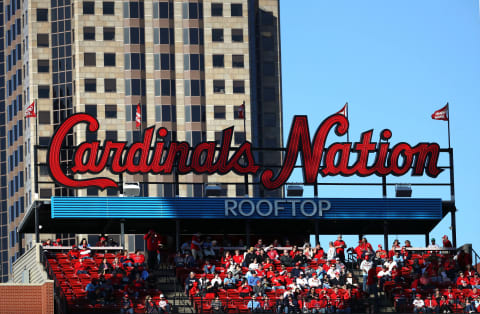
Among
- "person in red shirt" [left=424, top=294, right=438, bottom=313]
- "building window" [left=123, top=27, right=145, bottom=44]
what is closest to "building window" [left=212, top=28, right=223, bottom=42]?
"building window" [left=123, top=27, right=145, bottom=44]

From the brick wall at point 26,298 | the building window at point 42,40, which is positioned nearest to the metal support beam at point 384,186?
the brick wall at point 26,298

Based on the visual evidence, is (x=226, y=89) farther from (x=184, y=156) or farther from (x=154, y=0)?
(x=184, y=156)

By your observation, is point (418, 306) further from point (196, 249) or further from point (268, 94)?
point (268, 94)

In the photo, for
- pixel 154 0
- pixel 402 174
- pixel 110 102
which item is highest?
pixel 154 0

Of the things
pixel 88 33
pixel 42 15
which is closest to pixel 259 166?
pixel 88 33

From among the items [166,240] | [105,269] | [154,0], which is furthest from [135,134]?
[105,269]

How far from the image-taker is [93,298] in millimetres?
72750

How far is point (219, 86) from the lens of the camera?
172 metres

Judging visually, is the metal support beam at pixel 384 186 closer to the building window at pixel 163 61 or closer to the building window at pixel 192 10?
the building window at pixel 163 61

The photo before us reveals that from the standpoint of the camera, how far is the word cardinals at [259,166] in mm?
85000

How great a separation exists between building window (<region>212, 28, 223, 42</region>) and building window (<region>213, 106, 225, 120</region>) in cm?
771

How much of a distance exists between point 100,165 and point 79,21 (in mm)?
89469

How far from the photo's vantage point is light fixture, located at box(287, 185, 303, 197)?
282 ft

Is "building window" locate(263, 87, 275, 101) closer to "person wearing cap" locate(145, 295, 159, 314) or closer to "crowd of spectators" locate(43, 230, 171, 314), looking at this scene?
"crowd of spectators" locate(43, 230, 171, 314)
